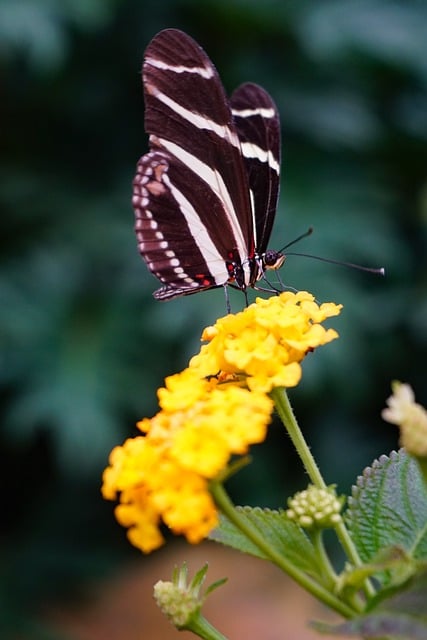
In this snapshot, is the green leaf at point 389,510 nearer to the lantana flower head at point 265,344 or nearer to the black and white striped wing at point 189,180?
the lantana flower head at point 265,344

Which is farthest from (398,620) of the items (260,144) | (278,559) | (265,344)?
(260,144)

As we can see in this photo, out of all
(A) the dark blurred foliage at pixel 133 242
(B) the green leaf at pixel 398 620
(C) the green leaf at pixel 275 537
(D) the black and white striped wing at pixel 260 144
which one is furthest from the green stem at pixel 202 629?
(A) the dark blurred foliage at pixel 133 242

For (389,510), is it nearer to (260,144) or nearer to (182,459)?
(182,459)

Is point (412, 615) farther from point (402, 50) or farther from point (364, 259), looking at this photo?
point (402, 50)

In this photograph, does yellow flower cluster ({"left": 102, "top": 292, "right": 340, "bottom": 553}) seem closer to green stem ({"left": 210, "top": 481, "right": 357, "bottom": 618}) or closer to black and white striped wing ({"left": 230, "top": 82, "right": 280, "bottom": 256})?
green stem ({"left": 210, "top": 481, "right": 357, "bottom": 618})

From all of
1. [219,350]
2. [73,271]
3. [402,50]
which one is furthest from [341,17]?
[219,350]
